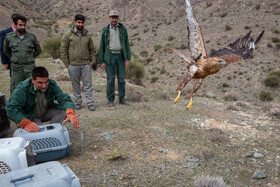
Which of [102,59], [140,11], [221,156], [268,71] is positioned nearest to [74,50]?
[102,59]

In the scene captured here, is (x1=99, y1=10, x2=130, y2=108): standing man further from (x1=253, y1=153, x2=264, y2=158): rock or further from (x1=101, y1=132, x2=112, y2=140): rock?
(x1=253, y1=153, x2=264, y2=158): rock

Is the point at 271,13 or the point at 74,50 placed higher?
the point at 271,13

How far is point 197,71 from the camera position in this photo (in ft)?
8.09

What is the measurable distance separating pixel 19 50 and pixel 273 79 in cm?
1530

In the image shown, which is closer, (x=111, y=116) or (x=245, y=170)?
(x=245, y=170)

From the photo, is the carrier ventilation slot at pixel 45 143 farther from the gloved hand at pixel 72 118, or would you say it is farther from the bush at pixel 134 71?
the bush at pixel 134 71

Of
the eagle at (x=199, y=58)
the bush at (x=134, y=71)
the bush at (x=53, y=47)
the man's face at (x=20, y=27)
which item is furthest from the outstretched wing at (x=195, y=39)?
the bush at (x=53, y=47)

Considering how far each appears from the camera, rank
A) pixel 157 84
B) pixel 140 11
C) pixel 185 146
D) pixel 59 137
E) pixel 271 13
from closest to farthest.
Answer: pixel 59 137
pixel 185 146
pixel 157 84
pixel 271 13
pixel 140 11

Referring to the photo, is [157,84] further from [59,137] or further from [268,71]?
[59,137]

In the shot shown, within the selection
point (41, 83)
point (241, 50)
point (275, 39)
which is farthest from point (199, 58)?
point (275, 39)

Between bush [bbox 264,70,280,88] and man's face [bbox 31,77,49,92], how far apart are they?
15.4m

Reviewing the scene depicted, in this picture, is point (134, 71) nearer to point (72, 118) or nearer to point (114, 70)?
point (114, 70)

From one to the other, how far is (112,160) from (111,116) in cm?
183

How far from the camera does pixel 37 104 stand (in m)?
3.38
